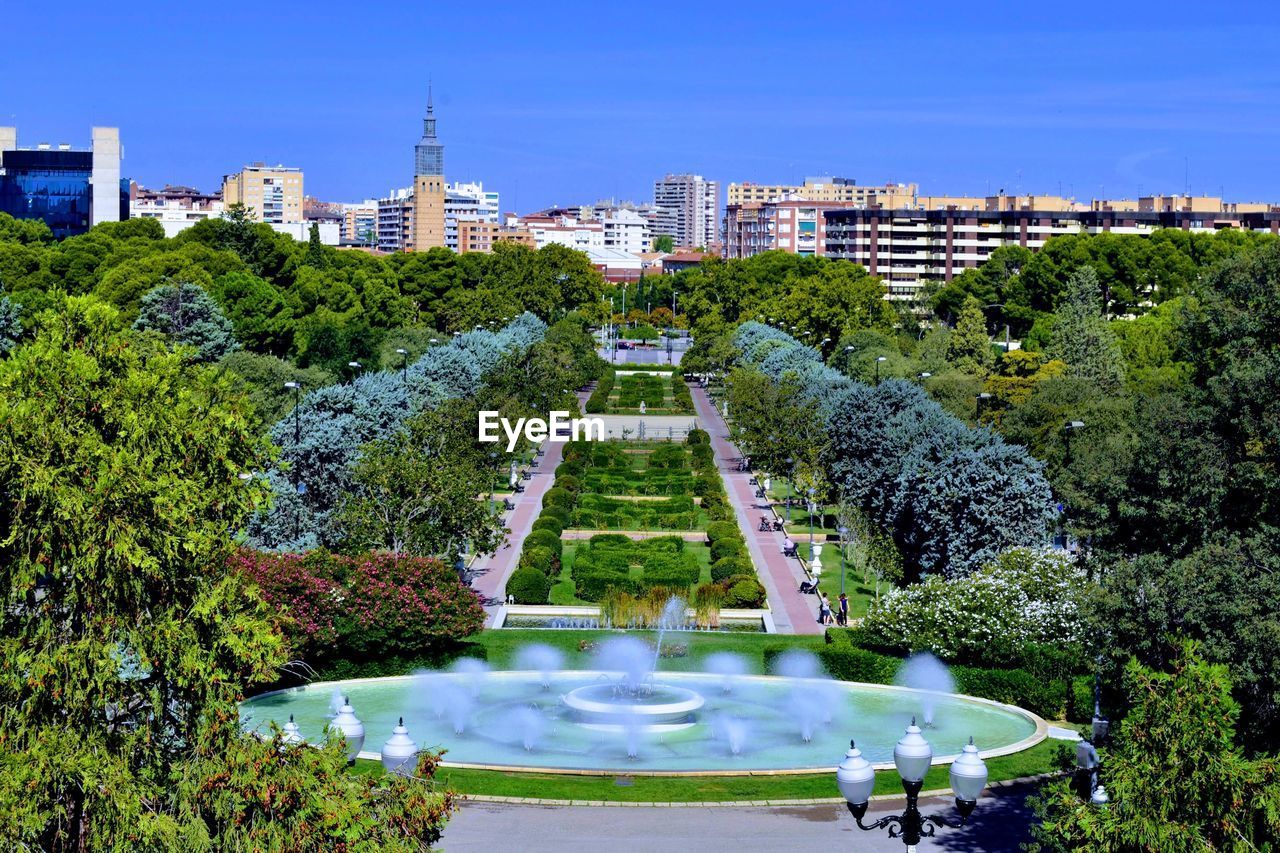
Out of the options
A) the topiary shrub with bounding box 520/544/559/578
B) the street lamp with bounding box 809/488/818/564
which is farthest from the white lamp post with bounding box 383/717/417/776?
the street lamp with bounding box 809/488/818/564

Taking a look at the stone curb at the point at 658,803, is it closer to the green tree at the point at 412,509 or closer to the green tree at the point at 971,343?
the green tree at the point at 412,509

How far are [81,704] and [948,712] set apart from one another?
18886mm

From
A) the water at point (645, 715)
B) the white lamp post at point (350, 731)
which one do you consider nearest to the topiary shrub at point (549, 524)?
the water at point (645, 715)

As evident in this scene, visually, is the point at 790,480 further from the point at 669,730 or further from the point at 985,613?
the point at 669,730

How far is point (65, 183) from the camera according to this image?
168 meters

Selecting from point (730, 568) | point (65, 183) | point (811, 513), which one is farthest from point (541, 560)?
point (65, 183)

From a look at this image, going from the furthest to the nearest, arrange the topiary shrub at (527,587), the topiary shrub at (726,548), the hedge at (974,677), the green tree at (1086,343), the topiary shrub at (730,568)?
the green tree at (1086,343) → the topiary shrub at (726,548) → the topiary shrub at (730,568) → the topiary shrub at (527,587) → the hedge at (974,677)

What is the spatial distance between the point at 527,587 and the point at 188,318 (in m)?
36.2

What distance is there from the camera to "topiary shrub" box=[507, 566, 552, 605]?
42.3 m

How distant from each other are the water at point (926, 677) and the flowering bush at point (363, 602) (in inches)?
330

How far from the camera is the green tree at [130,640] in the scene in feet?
51.6

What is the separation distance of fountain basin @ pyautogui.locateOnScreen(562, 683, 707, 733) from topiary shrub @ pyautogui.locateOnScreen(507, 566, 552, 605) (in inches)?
410

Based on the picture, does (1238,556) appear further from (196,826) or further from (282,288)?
(282,288)

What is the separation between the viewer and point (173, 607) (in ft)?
54.6
